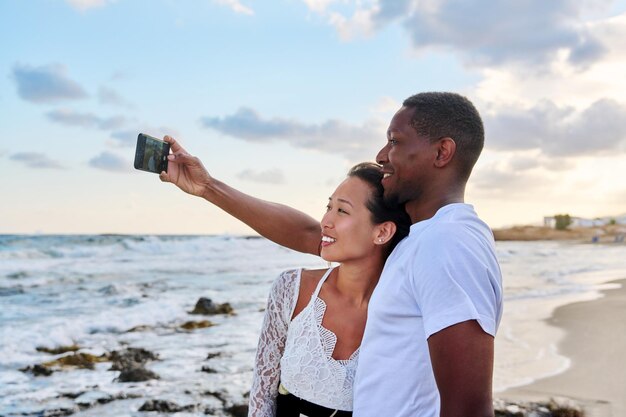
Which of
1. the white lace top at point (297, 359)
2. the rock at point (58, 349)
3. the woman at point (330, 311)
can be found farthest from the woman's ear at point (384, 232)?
the rock at point (58, 349)

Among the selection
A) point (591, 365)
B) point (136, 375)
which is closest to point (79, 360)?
point (136, 375)

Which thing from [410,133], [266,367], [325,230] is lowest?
[266,367]

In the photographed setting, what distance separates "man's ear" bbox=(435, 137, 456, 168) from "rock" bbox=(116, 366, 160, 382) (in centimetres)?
607

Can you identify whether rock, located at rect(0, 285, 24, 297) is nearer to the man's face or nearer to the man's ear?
the man's face

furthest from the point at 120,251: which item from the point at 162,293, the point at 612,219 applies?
the point at 612,219

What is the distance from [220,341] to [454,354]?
27.4 feet

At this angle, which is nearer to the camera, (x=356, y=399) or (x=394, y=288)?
(x=394, y=288)

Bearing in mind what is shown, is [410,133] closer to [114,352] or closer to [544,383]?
[544,383]

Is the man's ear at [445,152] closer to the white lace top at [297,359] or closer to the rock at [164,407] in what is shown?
the white lace top at [297,359]

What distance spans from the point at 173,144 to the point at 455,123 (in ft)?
4.64


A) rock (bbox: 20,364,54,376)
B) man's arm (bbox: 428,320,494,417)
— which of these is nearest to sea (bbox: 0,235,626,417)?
rock (bbox: 20,364,54,376)

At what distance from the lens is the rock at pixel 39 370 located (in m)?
7.73

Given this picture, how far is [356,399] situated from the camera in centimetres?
185

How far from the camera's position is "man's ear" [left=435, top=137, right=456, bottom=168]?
1.86 meters
